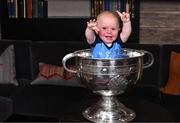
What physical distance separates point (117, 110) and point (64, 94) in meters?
1.12

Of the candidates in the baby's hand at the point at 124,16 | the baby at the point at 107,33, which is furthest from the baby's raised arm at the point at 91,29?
the baby's hand at the point at 124,16

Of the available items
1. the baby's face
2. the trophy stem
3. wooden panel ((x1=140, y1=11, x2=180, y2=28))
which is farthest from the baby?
wooden panel ((x1=140, y1=11, x2=180, y2=28))

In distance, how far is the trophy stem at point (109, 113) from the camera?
1.36 meters

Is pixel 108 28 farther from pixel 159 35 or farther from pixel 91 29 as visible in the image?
pixel 159 35

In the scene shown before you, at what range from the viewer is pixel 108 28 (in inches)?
54.6

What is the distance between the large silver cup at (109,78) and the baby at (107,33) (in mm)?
93

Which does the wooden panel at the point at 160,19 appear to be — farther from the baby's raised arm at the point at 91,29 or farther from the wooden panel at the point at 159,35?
the baby's raised arm at the point at 91,29

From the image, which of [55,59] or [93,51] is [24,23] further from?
[93,51]

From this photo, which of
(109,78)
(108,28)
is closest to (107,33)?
(108,28)

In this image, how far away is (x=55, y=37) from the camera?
3096mm

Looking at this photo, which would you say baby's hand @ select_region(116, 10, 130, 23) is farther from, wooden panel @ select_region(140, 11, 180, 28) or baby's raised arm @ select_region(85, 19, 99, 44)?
wooden panel @ select_region(140, 11, 180, 28)

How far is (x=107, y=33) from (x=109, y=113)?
1.02ft

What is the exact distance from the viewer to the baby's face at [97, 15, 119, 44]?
1.37 meters

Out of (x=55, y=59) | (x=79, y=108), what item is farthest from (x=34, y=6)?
(x=79, y=108)
